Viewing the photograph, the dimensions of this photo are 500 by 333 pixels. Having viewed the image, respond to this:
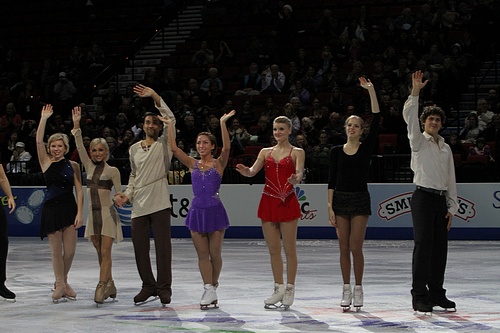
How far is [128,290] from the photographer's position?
11.3 metres

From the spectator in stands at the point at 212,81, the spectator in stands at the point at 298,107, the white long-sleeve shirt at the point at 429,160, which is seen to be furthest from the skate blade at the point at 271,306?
the spectator in stands at the point at 212,81

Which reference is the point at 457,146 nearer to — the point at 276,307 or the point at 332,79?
the point at 332,79

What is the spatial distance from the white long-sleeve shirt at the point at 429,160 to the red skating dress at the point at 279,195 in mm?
1268

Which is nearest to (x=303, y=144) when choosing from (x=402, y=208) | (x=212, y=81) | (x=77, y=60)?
(x=402, y=208)

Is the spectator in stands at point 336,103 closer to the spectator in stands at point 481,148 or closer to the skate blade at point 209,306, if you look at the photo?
the spectator in stands at point 481,148

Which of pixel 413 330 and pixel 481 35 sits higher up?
pixel 481 35

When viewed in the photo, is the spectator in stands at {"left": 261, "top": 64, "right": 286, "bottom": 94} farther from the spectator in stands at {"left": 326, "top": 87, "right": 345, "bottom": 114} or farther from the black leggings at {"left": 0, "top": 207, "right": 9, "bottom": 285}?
the black leggings at {"left": 0, "top": 207, "right": 9, "bottom": 285}

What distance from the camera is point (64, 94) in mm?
25438

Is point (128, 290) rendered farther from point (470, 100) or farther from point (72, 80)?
point (72, 80)

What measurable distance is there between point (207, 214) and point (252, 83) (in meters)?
13.1

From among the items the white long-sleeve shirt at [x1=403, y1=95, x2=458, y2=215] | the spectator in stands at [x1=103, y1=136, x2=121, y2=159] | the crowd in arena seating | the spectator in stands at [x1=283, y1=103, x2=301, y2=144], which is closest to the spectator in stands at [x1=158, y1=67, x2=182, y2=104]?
the crowd in arena seating

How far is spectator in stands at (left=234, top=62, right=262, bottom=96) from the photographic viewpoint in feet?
73.8

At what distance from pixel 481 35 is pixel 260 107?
511 cm

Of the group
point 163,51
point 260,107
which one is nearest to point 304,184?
point 260,107
